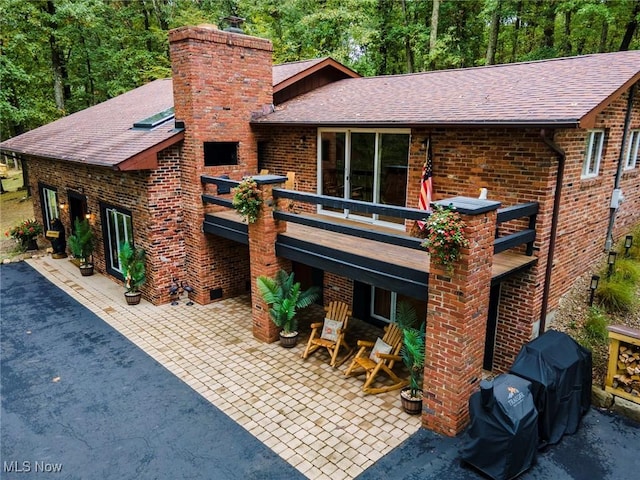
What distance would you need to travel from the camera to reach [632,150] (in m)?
9.18

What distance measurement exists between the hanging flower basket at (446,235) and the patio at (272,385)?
8.28 ft

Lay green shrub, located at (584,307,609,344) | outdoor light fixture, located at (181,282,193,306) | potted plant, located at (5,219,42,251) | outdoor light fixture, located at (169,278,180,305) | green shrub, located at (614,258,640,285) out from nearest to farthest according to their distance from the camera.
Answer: green shrub, located at (584,307,609,344) < green shrub, located at (614,258,640,285) < outdoor light fixture, located at (169,278,180,305) < outdoor light fixture, located at (181,282,193,306) < potted plant, located at (5,219,42,251)

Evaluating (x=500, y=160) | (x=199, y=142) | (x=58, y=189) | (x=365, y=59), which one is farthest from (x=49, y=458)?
(x=365, y=59)

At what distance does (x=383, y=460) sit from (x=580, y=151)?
216 inches

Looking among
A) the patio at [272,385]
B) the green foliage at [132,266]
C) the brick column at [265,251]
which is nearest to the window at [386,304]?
the patio at [272,385]

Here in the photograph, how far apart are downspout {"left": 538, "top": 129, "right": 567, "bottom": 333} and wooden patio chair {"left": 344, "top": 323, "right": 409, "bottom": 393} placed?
7.48 feet

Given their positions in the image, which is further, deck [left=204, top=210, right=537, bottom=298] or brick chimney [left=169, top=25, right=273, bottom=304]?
brick chimney [left=169, top=25, right=273, bottom=304]

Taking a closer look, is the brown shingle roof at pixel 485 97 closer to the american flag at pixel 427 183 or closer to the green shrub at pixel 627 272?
the american flag at pixel 427 183

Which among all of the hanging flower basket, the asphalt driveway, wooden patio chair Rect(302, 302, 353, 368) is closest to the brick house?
the hanging flower basket

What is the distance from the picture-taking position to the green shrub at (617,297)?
782 cm

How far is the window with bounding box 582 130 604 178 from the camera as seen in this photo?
748 centimetres

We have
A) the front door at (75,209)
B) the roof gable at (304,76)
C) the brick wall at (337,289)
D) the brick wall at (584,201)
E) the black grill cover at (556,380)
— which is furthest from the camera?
the front door at (75,209)

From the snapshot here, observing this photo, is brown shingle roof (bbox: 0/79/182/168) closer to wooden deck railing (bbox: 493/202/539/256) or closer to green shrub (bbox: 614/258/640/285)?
wooden deck railing (bbox: 493/202/539/256)

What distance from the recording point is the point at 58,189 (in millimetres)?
13711
